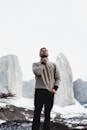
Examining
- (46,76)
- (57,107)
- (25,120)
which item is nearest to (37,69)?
(46,76)

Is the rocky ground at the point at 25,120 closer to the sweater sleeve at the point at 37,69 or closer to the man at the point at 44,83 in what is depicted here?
the man at the point at 44,83

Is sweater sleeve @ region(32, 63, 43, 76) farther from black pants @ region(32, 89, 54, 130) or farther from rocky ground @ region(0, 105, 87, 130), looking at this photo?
rocky ground @ region(0, 105, 87, 130)

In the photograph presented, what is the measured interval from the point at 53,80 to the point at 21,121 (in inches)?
74.8

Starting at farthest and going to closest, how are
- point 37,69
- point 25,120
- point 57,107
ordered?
point 57,107, point 25,120, point 37,69

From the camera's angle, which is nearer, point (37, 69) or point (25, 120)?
point (37, 69)

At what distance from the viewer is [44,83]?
310cm

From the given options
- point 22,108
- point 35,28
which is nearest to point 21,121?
point 22,108

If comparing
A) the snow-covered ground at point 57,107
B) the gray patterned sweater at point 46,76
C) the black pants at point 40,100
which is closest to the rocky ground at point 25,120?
the snow-covered ground at point 57,107

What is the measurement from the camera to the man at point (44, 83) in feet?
10.1

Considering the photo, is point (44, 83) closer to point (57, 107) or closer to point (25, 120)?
point (25, 120)

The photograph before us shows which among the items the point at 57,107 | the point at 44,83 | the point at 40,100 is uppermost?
the point at 44,83

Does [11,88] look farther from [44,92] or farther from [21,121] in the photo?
[44,92]

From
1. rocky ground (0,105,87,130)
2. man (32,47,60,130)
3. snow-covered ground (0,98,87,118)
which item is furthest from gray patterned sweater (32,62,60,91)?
snow-covered ground (0,98,87,118)

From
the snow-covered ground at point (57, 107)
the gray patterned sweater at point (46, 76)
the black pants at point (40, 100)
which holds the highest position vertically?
the gray patterned sweater at point (46, 76)
